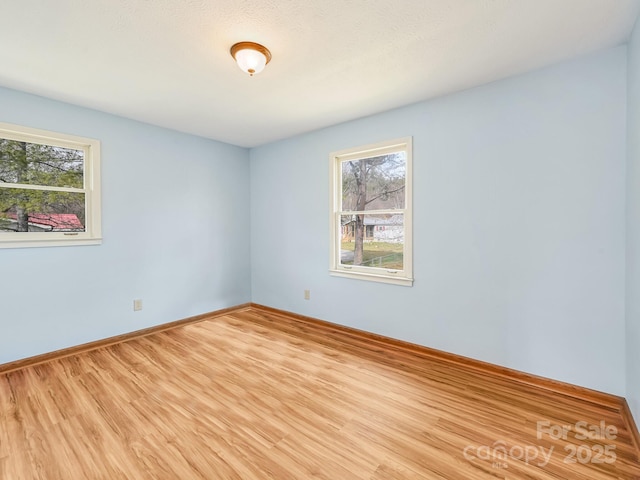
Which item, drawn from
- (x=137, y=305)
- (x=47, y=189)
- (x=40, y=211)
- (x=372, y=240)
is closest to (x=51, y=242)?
(x=40, y=211)

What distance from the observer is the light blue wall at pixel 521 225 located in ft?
6.82

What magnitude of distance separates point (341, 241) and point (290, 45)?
222 centimetres

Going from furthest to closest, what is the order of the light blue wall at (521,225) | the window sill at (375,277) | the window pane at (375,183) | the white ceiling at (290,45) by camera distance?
the window pane at (375,183), the window sill at (375,277), the light blue wall at (521,225), the white ceiling at (290,45)

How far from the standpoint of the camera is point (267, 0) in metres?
1.61

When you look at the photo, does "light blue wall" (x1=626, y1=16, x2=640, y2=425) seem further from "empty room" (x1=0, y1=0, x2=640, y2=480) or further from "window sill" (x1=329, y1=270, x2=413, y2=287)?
"window sill" (x1=329, y1=270, x2=413, y2=287)

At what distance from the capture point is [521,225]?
2393 mm

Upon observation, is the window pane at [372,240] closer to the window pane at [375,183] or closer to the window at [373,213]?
the window at [373,213]

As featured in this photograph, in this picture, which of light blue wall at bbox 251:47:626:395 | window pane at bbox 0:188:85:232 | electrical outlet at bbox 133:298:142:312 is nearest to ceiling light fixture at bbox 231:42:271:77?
light blue wall at bbox 251:47:626:395

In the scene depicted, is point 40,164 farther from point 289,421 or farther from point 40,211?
point 289,421

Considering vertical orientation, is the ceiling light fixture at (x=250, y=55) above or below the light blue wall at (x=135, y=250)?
above

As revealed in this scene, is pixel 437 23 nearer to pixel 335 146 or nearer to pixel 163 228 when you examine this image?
pixel 335 146

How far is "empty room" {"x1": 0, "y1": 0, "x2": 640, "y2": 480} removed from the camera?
67.1 inches

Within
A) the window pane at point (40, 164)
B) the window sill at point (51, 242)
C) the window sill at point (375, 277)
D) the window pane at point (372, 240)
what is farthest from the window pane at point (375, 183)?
the window pane at point (40, 164)

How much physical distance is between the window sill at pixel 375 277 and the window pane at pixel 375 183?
0.75 metres
